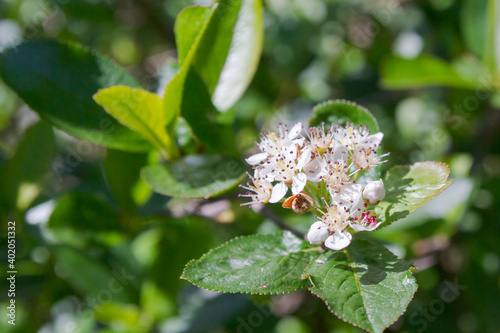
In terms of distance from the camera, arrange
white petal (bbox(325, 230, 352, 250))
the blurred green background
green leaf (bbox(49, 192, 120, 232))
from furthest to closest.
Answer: the blurred green background
green leaf (bbox(49, 192, 120, 232))
white petal (bbox(325, 230, 352, 250))

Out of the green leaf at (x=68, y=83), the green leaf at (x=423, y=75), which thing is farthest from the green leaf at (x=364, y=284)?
the green leaf at (x=423, y=75)

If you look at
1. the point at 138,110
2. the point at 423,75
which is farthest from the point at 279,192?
the point at 423,75

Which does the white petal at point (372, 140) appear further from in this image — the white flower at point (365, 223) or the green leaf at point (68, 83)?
the green leaf at point (68, 83)

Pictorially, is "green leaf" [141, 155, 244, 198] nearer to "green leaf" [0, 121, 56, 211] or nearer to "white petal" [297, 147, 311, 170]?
"white petal" [297, 147, 311, 170]

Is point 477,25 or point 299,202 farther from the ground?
point 477,25

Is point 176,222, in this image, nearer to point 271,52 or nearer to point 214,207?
point 214,207

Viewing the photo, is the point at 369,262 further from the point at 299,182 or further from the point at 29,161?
the point at 29,161

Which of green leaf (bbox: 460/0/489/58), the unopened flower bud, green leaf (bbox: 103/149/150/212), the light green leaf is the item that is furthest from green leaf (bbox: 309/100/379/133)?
green leaf (bbox: 460/0/489/58)
